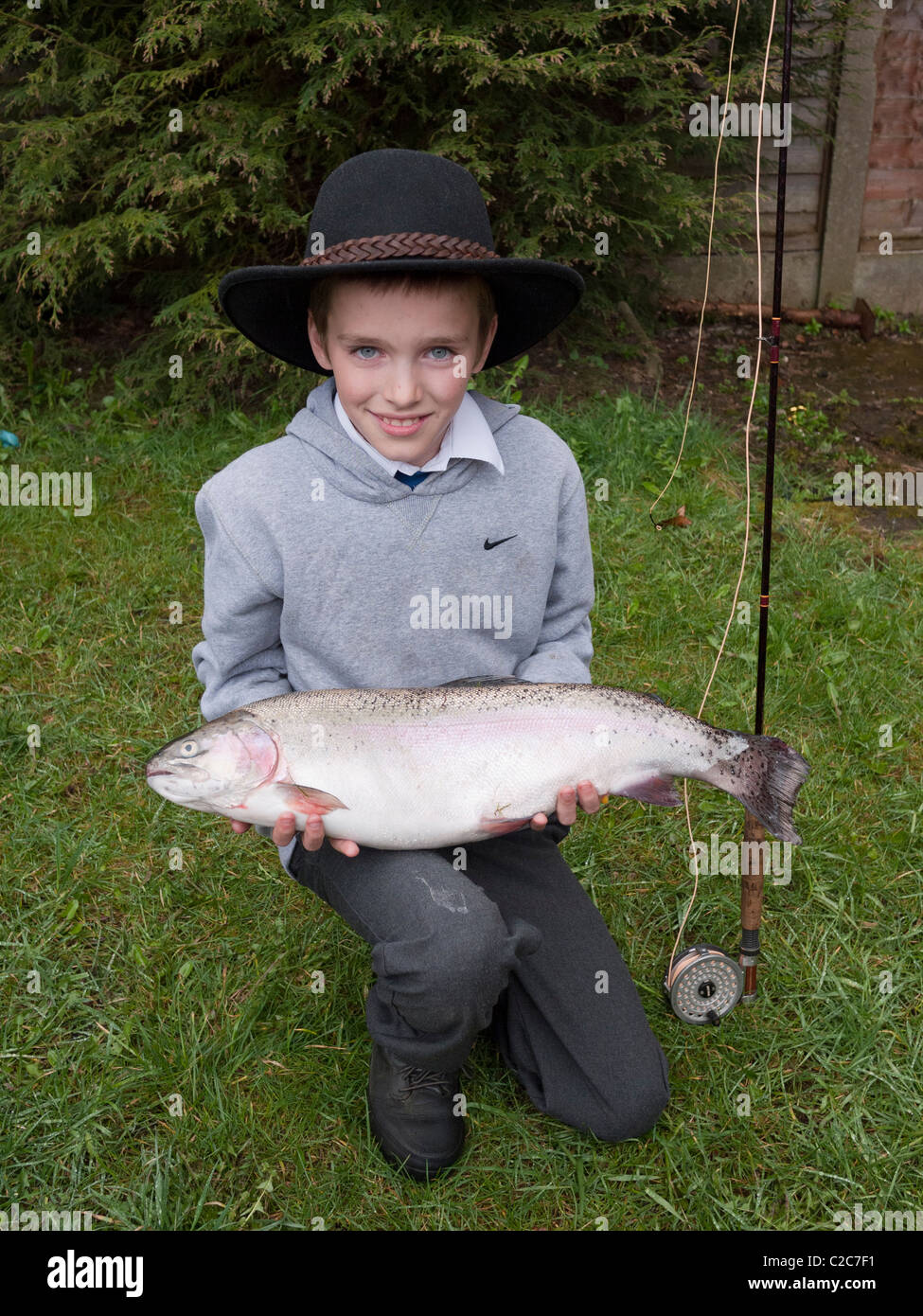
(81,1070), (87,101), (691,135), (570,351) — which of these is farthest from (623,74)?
(81,1070)

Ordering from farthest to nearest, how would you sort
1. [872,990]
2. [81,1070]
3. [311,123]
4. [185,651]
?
[311,123] → [185,651] → [872,990] → [81,1070]

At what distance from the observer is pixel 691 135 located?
6.66 m

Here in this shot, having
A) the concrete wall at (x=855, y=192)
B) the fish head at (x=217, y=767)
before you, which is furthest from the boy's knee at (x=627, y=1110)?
the concrete wall at (x=855, y=192)

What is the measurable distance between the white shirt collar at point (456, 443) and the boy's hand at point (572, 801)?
0.84 metres

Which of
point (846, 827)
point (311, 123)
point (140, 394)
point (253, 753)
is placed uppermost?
point (311, 123)

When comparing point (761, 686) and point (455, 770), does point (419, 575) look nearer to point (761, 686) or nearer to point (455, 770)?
point (455, 770)

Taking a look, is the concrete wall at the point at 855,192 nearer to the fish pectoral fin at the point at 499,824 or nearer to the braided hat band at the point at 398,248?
the braided hat band at the point at 398,248

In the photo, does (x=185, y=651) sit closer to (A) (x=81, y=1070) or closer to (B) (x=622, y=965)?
(A) (x=81, y=1070)

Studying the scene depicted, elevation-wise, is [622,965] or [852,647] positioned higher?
[852,647]

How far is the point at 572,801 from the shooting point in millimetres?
2561

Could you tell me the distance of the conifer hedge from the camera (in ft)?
18.4

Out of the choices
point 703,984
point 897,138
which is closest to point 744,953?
point 703,984
